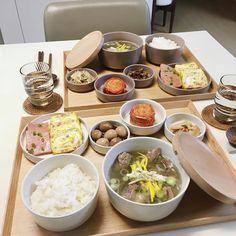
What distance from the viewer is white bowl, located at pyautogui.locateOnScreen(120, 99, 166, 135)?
3.06ft

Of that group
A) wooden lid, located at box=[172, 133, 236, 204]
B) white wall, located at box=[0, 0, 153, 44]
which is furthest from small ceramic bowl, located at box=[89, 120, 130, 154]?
white wall, located at box=[0, 0, 153, 44]

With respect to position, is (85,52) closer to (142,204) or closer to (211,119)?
(211,119)

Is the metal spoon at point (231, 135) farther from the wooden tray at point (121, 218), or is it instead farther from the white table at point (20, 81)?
the wooden tray at point (121, 218)

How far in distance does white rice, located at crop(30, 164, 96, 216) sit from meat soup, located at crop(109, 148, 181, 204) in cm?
7

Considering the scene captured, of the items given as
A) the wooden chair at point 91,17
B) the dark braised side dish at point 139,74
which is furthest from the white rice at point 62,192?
the wooden chair at point 91,17

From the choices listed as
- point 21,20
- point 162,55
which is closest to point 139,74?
point 162,55

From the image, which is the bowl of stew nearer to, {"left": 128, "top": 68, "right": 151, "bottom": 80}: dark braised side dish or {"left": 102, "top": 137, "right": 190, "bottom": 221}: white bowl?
{"left": 128, "top": 68, "right": 151, "bottom": 80}: dark braised side dish

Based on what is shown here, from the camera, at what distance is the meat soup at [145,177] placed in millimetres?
673

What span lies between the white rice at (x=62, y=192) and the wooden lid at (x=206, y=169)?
24 centimetres

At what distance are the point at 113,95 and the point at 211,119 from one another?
383mm

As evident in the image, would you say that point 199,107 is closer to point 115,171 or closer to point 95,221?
point 115,171

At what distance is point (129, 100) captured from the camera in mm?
1110

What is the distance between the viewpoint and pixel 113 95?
1.09 metres

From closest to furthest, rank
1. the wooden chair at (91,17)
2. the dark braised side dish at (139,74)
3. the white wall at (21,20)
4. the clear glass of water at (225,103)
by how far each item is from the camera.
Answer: the clear glass of water at (225,103) → the dark braised side dish at (139,74) → the wooden chair at (91,17) → the white wall at (21,20)
